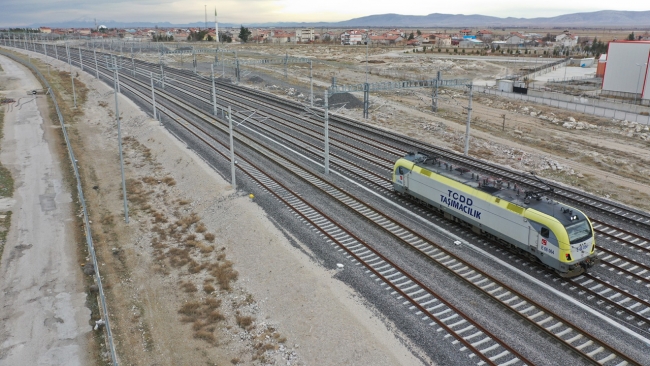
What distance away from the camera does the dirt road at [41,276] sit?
18812mm

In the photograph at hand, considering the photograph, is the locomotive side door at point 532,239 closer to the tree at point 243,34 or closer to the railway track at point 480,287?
the railway track at point 480,287

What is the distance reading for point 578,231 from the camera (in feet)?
65.9

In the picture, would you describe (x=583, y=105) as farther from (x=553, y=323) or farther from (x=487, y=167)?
(x=553, y=323)

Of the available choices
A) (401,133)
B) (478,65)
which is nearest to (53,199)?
(401,133)

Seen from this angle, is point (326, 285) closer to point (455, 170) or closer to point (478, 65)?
point (455, 170)

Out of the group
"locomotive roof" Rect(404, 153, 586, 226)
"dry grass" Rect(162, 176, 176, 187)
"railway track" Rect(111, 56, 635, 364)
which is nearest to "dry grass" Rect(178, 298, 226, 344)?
"railway track" Rect(111, 56, 635, 364)

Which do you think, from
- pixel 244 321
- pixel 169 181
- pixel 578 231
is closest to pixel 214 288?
pixel 244 321

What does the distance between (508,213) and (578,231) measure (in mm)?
3007

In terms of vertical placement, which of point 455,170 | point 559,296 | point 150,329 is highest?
point 455,170

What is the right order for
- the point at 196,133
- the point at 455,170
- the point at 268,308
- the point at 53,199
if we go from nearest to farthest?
the point at 268,308 → the point at 455,170 → the point at 53,199 → the point at 196,133

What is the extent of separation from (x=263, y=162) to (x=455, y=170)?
1680 centimetres

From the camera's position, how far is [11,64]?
117250 mm

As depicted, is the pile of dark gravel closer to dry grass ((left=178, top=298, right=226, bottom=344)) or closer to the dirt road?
the dirt road

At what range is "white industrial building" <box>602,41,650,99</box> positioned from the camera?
232ft
